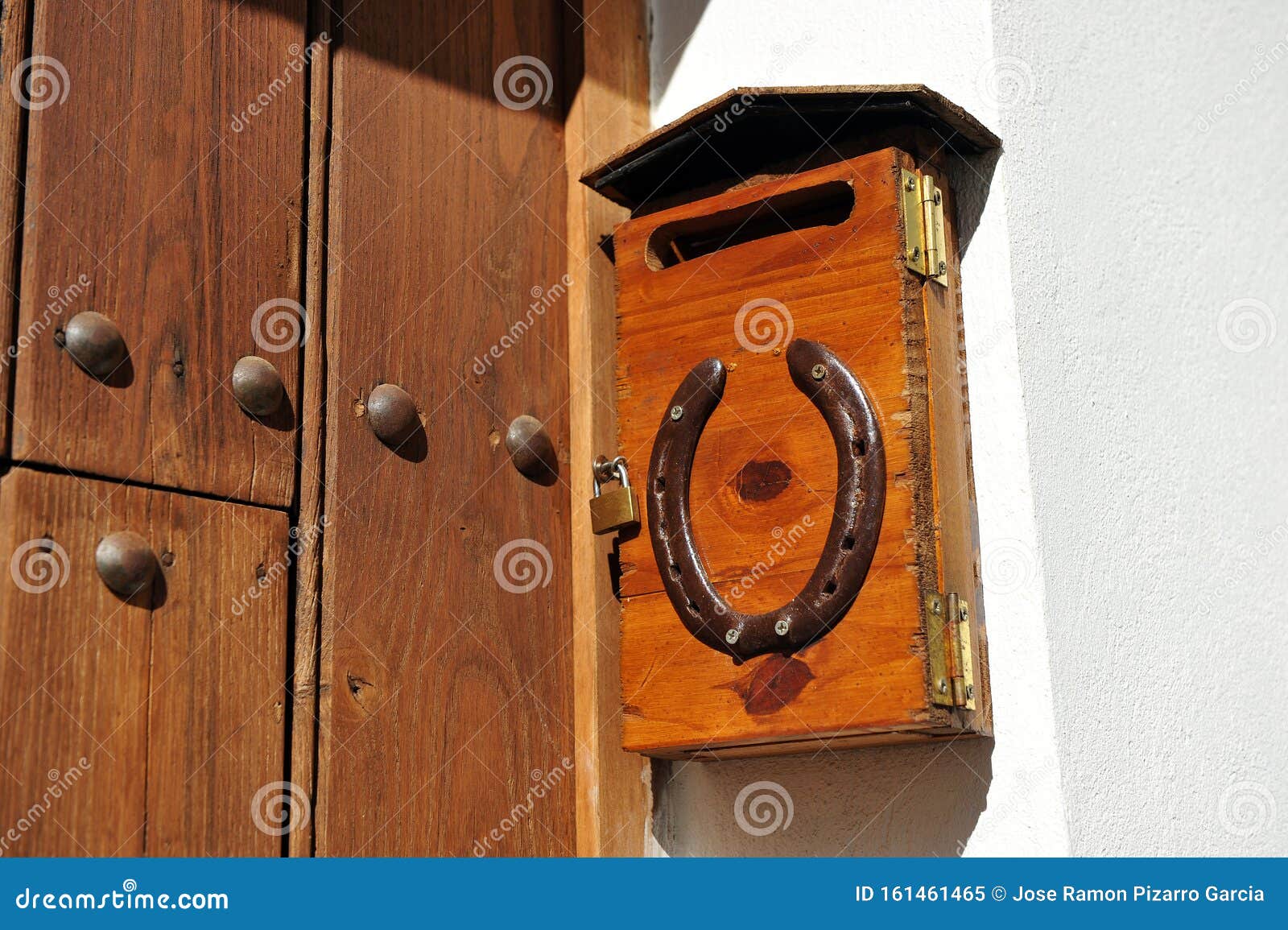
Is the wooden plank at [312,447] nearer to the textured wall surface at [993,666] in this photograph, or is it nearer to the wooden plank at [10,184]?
the wooden plank at [10,184]

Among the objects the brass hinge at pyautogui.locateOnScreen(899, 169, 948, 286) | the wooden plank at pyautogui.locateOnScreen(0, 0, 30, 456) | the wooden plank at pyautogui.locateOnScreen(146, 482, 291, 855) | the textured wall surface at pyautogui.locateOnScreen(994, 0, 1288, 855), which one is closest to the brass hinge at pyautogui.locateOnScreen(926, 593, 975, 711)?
the textured wall surface at pyautogui.locateOnScreen(994, 0, 1288, 855)

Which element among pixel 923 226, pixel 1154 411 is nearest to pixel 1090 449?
pixel 1154 411

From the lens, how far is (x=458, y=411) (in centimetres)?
145

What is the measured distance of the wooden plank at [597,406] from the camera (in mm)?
1488

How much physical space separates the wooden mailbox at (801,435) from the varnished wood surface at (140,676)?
39 cm

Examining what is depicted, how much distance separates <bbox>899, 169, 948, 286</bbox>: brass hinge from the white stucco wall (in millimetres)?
92

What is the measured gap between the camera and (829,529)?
1323 mm

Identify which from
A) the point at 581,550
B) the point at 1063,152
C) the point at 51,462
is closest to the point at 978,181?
the point at 1063,152

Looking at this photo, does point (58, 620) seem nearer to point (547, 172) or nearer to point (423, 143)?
point (423, 143)

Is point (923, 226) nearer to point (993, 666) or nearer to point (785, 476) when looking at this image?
point (785, 476)

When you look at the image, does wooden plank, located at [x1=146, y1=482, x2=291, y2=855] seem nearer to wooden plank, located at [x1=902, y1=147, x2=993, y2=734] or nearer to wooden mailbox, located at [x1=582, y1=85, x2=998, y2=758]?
wooden mailbox, located at [x1=582, y1=85, x2=998, y2=758]

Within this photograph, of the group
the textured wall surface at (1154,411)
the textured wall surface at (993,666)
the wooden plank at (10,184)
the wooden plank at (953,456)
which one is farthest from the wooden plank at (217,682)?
the textured wall surface at (1154,411)

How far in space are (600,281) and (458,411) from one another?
0.27 meters

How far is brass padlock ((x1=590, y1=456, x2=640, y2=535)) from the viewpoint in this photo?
145cm
